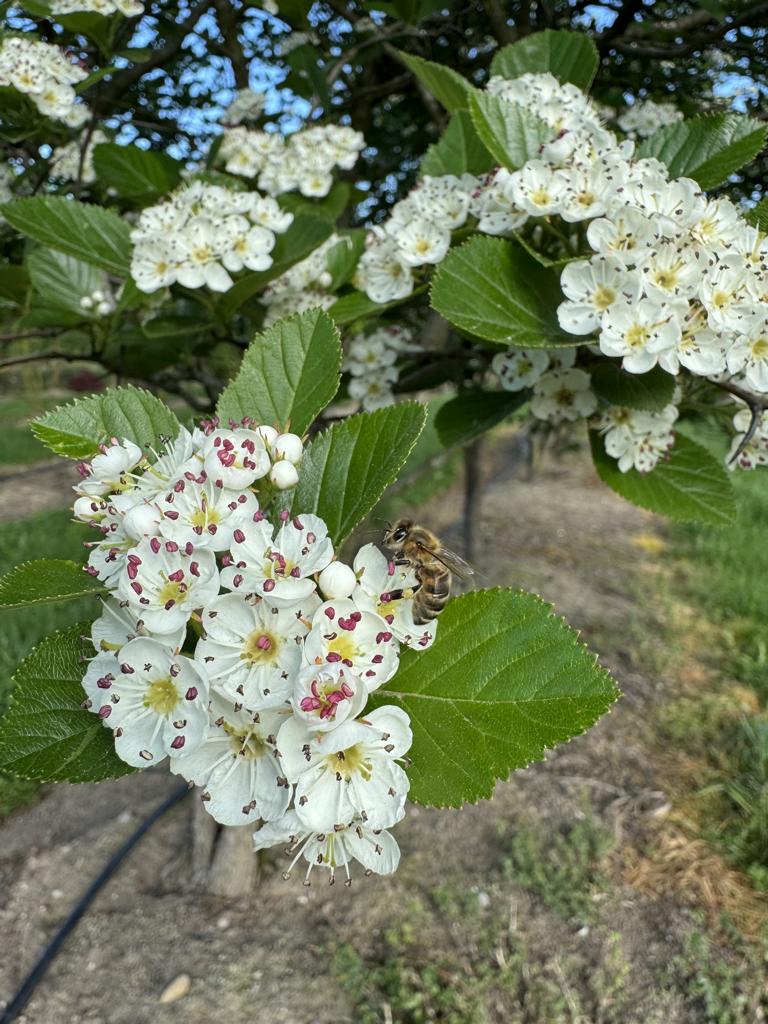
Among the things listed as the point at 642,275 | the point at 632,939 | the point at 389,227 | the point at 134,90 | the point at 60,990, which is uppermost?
the point at 642,275

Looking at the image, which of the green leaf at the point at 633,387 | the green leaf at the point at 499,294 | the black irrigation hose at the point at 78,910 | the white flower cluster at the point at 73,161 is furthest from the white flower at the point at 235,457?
the black irrigation hose at the point at 78,910

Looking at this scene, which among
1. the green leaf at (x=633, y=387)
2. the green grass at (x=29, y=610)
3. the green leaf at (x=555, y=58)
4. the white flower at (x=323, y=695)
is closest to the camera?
the white flower at (x=323, y=695)

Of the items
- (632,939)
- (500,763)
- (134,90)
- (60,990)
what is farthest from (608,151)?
(60,990)

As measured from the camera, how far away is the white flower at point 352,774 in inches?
24.7

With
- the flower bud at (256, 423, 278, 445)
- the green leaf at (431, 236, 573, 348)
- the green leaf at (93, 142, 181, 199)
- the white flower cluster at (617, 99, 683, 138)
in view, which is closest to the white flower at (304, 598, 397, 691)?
the flower bud at (256, 423, 278, 445)

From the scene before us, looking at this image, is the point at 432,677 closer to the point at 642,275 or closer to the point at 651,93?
the point at 642,275

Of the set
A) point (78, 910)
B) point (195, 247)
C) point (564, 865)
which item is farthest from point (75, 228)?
point (564, 865)

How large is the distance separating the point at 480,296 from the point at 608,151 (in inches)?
11.7

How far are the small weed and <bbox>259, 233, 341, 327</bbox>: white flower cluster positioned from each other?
1.79 m

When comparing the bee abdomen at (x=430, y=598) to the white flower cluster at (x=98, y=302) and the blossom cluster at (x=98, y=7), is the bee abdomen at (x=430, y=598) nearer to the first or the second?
the white flower cluster at (x=98, y=302)

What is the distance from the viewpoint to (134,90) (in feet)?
7.49

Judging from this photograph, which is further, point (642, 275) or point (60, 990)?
→ point (60, 990)

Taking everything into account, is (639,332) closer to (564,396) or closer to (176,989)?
(564,396)

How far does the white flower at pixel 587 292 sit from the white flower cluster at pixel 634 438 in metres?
0.21
